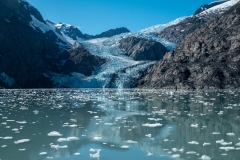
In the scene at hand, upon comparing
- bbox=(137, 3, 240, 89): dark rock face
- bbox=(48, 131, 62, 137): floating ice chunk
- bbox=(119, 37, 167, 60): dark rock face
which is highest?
bbox=(119, 37, 167, 60): dark rock face

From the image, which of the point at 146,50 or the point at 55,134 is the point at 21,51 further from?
the point at 55,134

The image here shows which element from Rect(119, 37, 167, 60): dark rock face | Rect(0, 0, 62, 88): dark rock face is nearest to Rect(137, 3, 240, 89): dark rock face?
Rect(0, 0, 62, 88): dark rock face

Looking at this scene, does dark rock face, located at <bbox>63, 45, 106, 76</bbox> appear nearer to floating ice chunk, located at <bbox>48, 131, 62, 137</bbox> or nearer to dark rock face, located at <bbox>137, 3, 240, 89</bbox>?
dark rock face, located at <bbox>137, 3, 240, 89</bbox>

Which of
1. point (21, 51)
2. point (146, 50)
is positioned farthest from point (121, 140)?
point (146, 50)

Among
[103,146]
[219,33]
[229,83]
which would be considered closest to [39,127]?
[103,146]

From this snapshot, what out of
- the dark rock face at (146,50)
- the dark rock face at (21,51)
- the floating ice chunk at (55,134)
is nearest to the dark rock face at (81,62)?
the dark rock face at (21,51)

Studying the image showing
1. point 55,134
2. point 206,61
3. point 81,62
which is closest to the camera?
point 55,134
